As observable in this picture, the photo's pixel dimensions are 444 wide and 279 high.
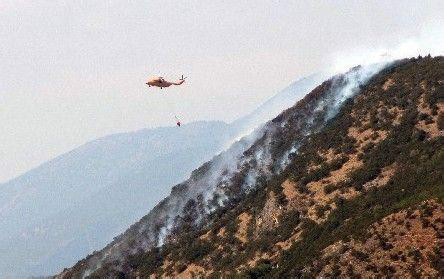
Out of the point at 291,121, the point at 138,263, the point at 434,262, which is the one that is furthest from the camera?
the point at 291,121

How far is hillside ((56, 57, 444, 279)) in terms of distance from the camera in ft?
173

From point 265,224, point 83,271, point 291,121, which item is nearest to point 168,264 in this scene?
point 265,224

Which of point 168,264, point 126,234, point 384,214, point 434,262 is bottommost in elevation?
point 434,262

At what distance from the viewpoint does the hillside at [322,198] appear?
5275 centimetres

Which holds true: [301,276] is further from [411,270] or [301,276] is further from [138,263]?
[138,263]

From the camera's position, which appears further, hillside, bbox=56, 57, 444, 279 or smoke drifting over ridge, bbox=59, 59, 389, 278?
smoke drifting over ridge, bbox=59, 59, 389, 278

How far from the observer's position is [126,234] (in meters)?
112

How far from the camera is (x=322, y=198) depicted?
72.4m

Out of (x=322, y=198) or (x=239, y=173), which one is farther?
(x=239, y=173)

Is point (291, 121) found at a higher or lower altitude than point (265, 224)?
higher

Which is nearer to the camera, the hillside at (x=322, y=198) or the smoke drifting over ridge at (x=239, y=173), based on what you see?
the hillside at (x=322, y=198)

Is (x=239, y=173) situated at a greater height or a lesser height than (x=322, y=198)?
greater

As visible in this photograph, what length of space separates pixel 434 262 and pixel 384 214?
999cm

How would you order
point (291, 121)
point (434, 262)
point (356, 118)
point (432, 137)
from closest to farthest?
point (434, 262)
point (432, 137)
point (356, 118)
point (291, 121)
